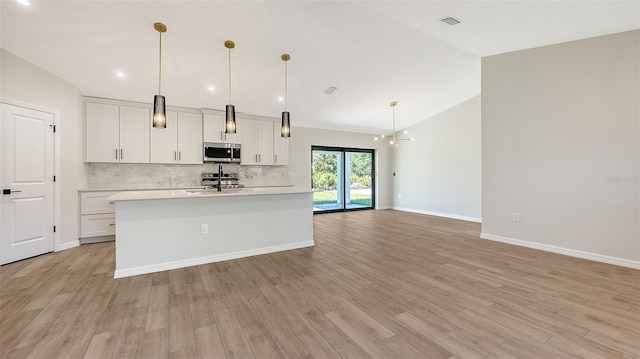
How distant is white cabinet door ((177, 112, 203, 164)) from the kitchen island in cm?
195

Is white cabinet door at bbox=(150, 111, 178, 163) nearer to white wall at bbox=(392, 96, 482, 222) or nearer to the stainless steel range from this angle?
the stainless steel range

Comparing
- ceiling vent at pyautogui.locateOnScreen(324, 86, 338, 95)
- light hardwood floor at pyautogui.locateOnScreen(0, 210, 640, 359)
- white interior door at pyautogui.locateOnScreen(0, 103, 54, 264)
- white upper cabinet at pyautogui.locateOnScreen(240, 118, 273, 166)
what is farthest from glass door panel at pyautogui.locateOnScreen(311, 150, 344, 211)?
white interior door at pyautogui.locateOnScreen(0, 103, 54, 264)

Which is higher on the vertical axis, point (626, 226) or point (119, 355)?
point (626, 226)

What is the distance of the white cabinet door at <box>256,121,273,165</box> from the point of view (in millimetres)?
5996

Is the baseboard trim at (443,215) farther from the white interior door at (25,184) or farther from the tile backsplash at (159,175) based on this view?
the white interior door at (25,184)

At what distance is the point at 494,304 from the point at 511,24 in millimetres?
3357

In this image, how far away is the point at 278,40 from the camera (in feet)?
11.3

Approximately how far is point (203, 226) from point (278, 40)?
2663 millimetres

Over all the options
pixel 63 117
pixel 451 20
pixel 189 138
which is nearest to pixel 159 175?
pixel 189 138

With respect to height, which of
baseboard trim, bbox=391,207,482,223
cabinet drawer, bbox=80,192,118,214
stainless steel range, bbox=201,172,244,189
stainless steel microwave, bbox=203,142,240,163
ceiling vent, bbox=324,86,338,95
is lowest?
baseboard trim, bbox=391,207,482,223

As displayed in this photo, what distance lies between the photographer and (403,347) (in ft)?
5.47

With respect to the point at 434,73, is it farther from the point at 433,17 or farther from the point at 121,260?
the point at 121,260

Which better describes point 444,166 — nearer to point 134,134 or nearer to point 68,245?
point 134,134

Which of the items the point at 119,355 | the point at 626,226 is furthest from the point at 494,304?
the point at 119,355
